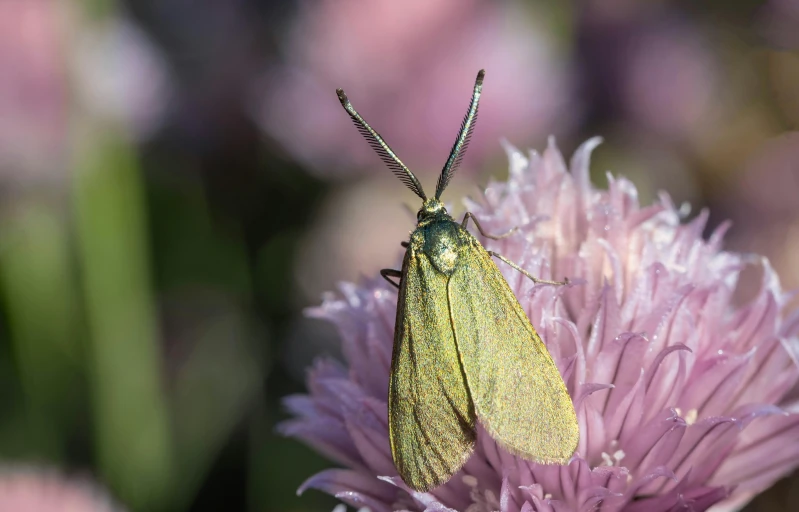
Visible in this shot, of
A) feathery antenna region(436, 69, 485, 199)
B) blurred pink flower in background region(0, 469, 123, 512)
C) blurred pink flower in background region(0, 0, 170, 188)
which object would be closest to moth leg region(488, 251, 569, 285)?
feathery antenna region(436, 69, 485, 199)

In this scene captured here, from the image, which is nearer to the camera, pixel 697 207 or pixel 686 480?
pixel 686 480

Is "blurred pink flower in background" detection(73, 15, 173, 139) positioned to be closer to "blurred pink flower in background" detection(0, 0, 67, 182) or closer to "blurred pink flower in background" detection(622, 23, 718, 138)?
"blurred pink flower in background" detection(0, 0, 67, 182)

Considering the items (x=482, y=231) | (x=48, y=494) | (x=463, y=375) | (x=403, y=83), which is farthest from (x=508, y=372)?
(x=403, y=83)

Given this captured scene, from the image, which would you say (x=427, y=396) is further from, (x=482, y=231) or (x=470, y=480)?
(x=482, y=231)

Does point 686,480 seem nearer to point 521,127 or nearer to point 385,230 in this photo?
point 385,230

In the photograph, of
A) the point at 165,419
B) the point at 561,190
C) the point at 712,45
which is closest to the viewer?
the point at 561,190

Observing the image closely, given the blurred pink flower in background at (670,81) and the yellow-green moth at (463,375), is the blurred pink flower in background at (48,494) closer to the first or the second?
the yellow-green moth at (463,375)

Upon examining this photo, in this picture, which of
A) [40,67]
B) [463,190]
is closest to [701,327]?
[463,190]
